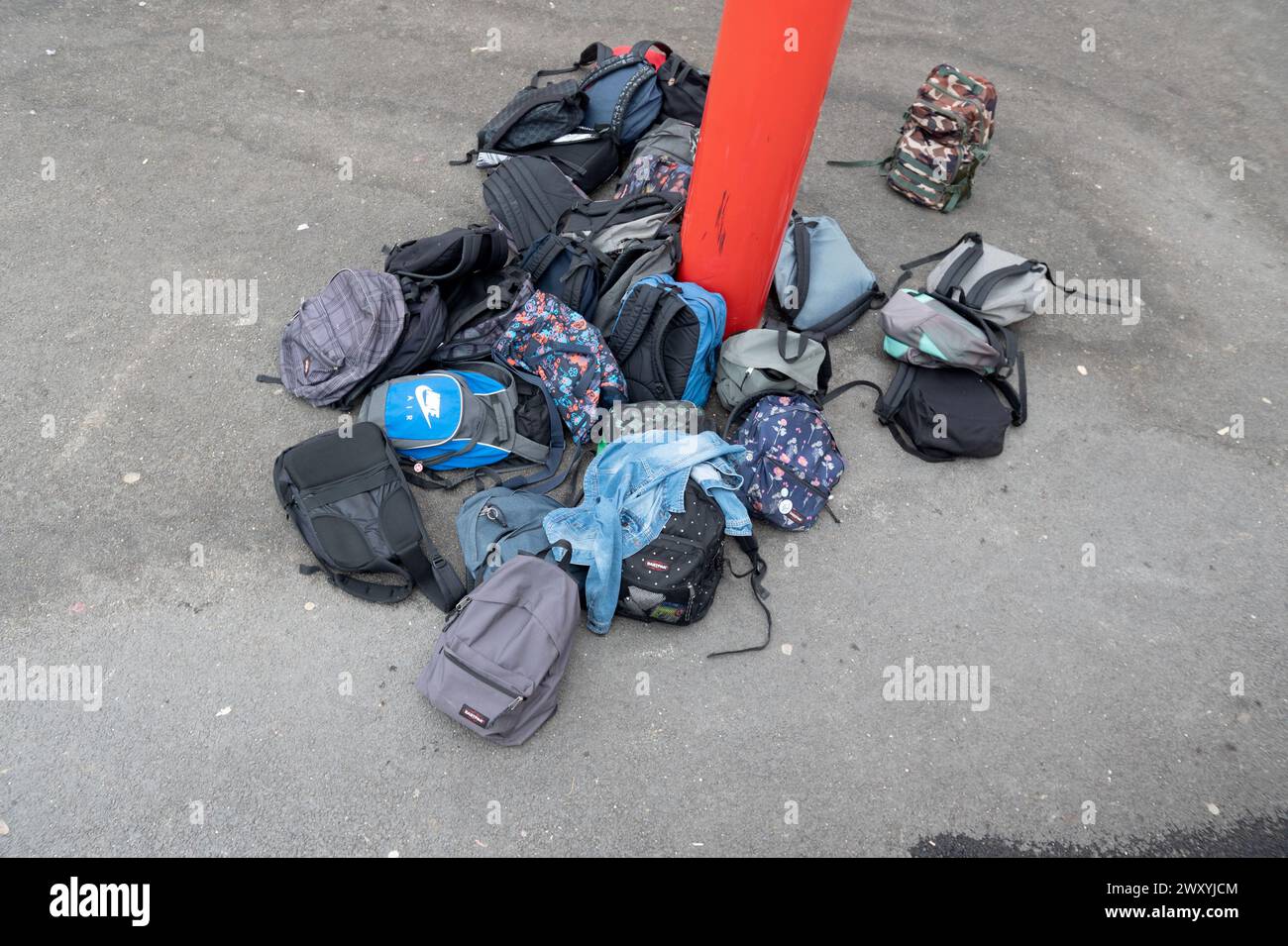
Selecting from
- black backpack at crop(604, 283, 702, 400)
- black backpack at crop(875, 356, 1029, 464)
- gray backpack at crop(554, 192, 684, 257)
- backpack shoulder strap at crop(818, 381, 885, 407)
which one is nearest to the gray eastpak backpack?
backpack shoulder strap at crop(818, 381, 885, 407)

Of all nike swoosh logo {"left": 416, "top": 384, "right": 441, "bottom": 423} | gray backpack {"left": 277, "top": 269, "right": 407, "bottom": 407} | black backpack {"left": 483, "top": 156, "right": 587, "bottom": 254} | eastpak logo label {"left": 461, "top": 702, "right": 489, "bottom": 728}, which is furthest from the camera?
black backpack {"left": 483, "top": 156, "right": 587, "bottom": 254}

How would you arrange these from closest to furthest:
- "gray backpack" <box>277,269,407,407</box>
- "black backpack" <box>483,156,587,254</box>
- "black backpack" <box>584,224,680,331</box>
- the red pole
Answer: the red pole, "gray backpack" <box>277,269,407,407</box>, "black backpack" <box>584,224,680,331</box>, "black backpack" <box>483,156,587,254</box>

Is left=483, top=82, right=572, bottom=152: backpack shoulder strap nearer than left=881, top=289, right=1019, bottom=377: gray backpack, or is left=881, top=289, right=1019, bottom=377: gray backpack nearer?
left=881, top=289, right=1019, bottom=377: gray backpack

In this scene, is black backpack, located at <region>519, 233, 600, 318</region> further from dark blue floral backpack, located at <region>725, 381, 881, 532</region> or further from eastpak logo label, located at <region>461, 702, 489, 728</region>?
eastpak logo label, located at <region>461, 702, 489, 728</region>

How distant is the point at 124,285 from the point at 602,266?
2.40 meters

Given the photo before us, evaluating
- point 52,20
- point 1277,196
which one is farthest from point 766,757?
point 52,20

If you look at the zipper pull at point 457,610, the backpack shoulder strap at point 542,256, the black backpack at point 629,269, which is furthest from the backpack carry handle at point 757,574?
the backpack shoulder strap at point 542,256

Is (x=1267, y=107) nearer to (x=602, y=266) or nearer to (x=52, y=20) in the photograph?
(x=602, y=266)

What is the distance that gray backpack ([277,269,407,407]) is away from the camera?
3750mm

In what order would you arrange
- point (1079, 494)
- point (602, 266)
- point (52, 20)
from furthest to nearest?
1. point (52, 20)
2. point (602, 266)
3. point (1079, 494)

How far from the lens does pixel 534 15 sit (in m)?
6.20

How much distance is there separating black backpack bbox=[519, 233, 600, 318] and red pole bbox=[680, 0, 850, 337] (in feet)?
1.43

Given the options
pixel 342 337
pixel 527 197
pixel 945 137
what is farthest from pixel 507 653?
pixel 945 137

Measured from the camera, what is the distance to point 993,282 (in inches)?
166
